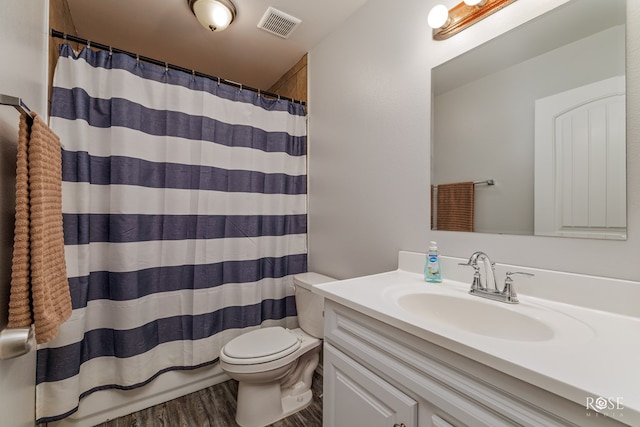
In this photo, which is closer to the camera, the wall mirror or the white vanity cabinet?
the white vanity cabinet

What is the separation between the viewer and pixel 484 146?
108cm

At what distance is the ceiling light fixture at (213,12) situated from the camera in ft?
4.84

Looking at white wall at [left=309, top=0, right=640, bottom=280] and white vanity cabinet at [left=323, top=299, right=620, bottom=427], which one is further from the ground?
white wall at [left=309, top=0, right=640, bottom=280]

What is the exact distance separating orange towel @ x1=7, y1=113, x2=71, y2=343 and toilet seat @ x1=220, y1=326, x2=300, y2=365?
77 cm

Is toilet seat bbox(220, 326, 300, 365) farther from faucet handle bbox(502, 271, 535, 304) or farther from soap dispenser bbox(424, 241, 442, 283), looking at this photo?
faucet handle bbox(502, 271, 535, 304)

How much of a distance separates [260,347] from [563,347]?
128 centimetres

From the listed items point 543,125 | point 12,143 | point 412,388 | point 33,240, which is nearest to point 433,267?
point 412,388

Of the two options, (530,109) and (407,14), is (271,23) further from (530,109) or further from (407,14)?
(530,109)

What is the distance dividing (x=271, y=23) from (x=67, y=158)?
1.42 m

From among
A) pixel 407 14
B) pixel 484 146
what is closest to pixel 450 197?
pixel 484 146

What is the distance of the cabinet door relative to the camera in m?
0.71

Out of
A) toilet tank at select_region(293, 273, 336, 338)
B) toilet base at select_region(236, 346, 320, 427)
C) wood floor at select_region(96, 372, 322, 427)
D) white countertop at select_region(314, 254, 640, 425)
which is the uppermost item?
white countertop at select_region(314, 254, 640, 425)

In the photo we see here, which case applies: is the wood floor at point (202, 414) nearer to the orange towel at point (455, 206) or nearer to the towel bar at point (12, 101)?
the orange towel at point (455, 206)

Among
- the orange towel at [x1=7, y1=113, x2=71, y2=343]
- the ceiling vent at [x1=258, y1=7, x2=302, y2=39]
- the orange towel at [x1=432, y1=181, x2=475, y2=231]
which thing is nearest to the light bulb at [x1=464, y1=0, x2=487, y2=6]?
the orange towel at [x1=432, y1=181, x2=475, y2=231]
